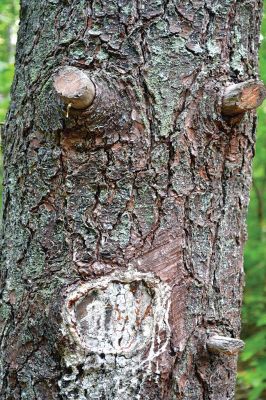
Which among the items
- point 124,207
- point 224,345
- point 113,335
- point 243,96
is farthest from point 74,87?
point 224,345

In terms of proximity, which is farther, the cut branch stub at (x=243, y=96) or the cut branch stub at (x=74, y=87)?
the cut branch stub at (x=243, y=96)

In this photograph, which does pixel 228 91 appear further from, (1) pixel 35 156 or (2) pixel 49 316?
(2) pixel 49 316

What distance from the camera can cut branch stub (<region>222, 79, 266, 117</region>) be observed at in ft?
4.50

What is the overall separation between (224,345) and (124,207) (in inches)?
17.4

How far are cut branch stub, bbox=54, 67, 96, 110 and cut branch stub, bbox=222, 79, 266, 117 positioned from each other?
0.36 m

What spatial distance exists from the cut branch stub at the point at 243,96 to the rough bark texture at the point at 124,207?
3cm

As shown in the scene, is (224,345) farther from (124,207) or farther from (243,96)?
(243,96)

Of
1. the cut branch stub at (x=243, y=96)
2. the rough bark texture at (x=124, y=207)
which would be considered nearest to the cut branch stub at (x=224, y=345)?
the rough bark texture at (x=124, y=207)

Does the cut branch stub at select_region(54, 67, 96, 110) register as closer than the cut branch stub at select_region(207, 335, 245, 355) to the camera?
Yes

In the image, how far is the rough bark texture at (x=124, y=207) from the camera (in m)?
1.33

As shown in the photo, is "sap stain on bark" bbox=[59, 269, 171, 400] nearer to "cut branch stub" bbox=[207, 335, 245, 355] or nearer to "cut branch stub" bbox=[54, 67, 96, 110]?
"cut branch stub" bbox=[207, 335, 245, 355]

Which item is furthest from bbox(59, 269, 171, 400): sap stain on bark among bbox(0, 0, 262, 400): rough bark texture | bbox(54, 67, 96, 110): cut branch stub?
bbox(54, 67, 96, 110): cut branch stub

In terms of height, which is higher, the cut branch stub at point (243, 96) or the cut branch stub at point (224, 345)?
the cut branch stub at point (243, 96)

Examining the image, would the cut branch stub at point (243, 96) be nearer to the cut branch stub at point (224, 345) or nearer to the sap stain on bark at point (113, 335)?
the sap stain on bark at point (113, 335)
